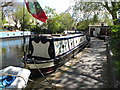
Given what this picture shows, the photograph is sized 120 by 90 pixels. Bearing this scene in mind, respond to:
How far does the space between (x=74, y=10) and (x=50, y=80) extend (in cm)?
1255

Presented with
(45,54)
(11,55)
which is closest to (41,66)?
(45,54)

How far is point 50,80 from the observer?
6008 mm

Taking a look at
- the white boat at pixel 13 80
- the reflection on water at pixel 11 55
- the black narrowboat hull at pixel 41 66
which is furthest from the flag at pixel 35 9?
the reflection on water at pixel 11 55

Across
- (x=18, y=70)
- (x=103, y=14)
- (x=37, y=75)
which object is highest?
(x=103, y=14)

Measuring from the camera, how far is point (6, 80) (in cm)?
514

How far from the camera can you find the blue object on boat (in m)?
4.73

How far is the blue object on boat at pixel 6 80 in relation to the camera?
473cm

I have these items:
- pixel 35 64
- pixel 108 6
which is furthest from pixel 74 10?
pixel 35 64

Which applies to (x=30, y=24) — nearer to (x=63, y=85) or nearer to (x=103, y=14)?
(x=103, y=14)

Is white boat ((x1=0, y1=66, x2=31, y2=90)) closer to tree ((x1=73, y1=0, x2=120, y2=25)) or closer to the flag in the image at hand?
the flag

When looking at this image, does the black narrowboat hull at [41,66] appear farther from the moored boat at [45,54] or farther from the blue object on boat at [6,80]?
the blue object on boat at [6,80]

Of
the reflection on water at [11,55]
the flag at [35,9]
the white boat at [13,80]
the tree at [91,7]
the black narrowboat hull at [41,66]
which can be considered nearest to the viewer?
the white boat at [13,80]

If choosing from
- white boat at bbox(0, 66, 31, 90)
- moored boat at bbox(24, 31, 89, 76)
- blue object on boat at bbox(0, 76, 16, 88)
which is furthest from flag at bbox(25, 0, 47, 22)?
blue object on boat at bbox(0, 76, 16, 88)

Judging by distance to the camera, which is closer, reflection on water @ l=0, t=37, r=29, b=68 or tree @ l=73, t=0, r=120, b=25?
reflection on water @ l=0, t=37, r=29, b=68
